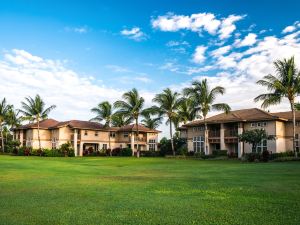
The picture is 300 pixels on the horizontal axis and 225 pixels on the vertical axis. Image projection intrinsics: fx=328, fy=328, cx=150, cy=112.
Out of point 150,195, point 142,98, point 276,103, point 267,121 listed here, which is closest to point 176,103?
point 142,98

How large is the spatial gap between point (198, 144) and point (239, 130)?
7.66 m

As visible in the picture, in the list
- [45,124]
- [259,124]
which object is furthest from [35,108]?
[259,124]

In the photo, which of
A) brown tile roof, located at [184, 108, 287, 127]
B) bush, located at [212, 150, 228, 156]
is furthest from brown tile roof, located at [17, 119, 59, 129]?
bush, located at [212, 150, 228, 156]

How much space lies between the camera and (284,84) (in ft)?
117

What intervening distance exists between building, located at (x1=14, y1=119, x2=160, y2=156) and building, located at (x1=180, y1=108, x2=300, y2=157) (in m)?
14.0

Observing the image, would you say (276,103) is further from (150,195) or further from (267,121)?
(150,195)

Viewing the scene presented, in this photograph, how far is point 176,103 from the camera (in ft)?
168

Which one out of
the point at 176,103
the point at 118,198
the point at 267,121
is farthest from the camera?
the point at 176,103

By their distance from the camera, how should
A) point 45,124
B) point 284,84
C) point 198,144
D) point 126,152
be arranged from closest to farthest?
point 284,84 < point 198,144 < point 126,152 < point 45,124

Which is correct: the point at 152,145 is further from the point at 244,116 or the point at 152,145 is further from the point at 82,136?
the point at 244,116

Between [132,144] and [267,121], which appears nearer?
[267,121]

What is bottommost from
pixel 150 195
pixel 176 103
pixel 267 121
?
pixel 150 195

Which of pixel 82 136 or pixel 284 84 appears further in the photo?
pixel 82 136

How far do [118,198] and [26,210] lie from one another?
2764 mm
